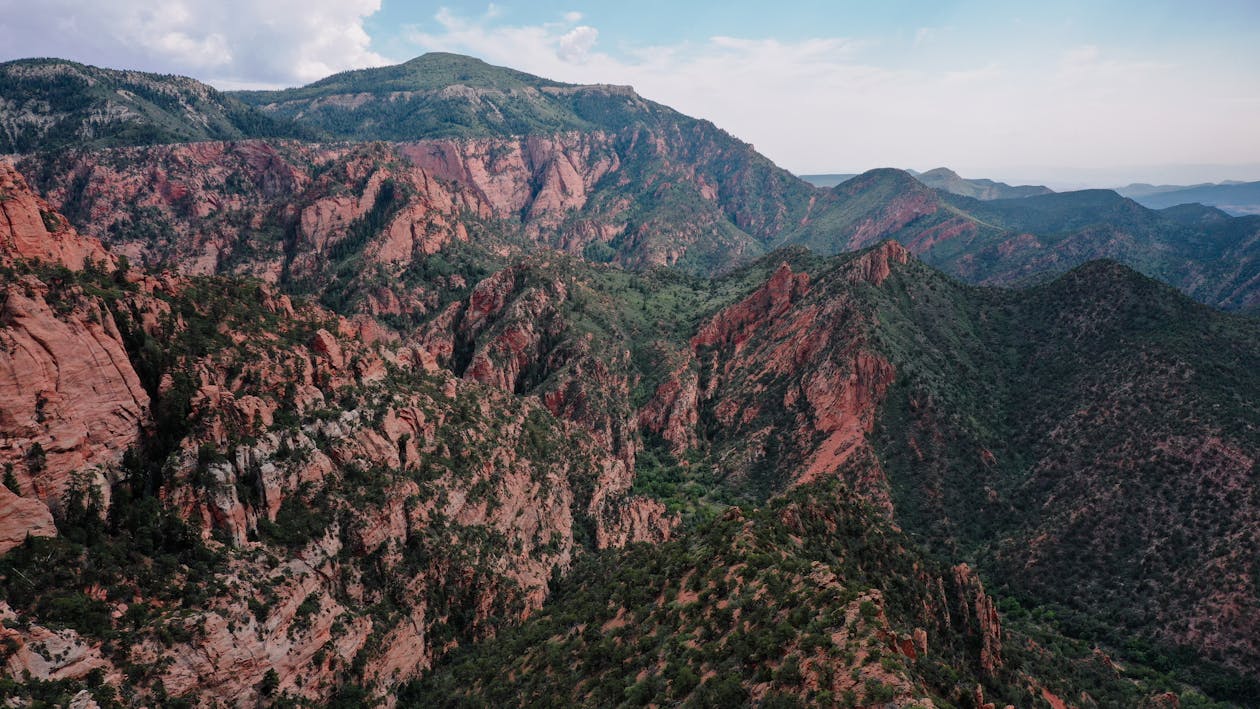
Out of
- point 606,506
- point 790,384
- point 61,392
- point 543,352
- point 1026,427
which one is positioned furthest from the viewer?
point 543,352

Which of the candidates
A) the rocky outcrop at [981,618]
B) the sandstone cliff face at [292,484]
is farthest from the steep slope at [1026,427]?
the sandstone cliff face at [292,484]

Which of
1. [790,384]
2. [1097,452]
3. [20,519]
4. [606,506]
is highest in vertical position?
[20,519]

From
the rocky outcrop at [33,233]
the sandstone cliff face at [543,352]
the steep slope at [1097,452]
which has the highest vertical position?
the rocky outcrop at [33,233]

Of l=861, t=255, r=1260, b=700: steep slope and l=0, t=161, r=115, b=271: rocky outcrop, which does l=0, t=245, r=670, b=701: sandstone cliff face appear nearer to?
l=0, t=161, r=115, b=271: rocky outcrop

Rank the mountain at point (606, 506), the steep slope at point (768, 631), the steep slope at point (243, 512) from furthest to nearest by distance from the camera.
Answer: the mountain at point (606, 506)
the steep slope at point (243, 512)
the steep slope at point (768, 631)

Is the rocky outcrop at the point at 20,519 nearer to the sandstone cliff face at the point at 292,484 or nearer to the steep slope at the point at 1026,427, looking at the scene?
the sandstone cliff face at the point at 292,484

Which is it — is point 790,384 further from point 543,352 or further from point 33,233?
point 33,233

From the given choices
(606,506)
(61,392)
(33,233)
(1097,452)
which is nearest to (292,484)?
(61,392)

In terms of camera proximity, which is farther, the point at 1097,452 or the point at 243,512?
the point at 1097,452

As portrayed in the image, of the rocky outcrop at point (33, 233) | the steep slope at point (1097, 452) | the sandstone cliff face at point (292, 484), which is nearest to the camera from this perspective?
the sandstone cliff face at point (292, 484)

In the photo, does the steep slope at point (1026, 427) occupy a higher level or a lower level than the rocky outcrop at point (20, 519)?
lower

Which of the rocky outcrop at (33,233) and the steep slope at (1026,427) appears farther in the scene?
the steep slope at (1026,427)

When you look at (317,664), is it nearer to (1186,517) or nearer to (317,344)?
(317,344)
